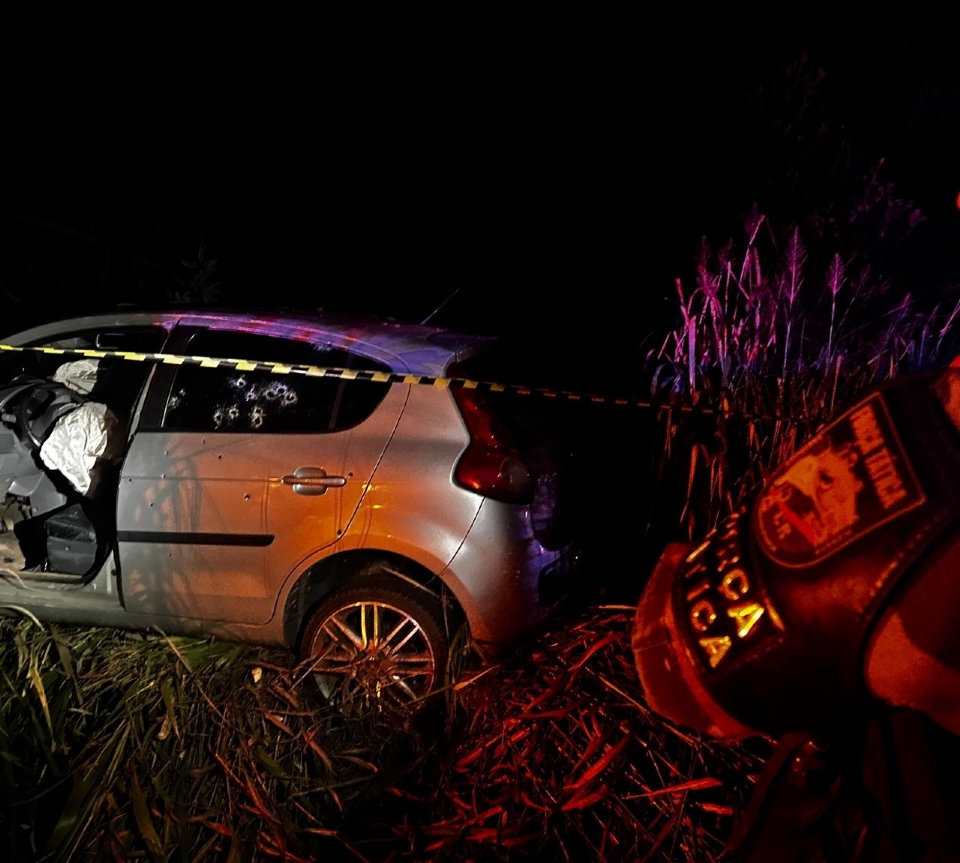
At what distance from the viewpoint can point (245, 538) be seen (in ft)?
9.70

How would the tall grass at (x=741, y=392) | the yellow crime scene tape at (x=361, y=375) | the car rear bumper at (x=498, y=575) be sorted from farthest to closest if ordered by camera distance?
1. the tall grass at (x=741, y=392)
2. the yellow crime scene tape at (x=361, y=375)
3. the car rear bumper at (x=498, y=575)

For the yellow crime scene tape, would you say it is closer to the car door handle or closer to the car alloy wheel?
the car door handle

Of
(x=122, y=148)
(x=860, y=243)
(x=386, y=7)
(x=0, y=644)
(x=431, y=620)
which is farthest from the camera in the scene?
(x=386, y=7)

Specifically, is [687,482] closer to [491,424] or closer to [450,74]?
[491,424]

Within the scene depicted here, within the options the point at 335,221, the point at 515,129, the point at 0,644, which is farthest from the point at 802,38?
the point at 0,644

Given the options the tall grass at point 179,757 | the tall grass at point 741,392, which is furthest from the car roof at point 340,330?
the tall grass at point 179,757

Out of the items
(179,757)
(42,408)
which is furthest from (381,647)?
(42,408)

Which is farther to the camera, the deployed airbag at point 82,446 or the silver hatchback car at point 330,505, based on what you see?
the deployed airbag at point 82,446

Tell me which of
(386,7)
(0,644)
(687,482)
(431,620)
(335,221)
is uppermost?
(386,7)

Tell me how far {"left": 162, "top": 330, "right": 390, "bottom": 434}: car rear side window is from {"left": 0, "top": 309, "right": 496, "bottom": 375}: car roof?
4 cm

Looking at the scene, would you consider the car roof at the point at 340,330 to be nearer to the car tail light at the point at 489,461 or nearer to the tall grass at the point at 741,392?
the car tail light at the point at 489,461

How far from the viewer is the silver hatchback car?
9.16 ft

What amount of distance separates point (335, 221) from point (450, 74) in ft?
8.52

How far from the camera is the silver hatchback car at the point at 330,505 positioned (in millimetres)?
2793
